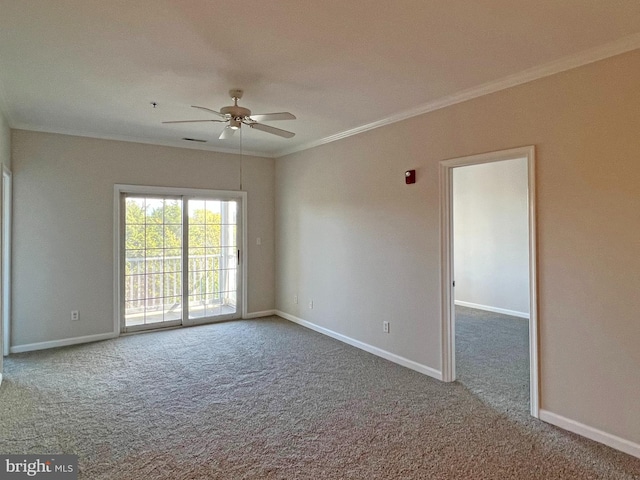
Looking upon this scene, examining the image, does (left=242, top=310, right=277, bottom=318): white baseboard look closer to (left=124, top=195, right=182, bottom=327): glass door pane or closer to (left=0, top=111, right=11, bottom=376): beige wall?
(left=124, top=195, right=182, bottom=327): glass door pane

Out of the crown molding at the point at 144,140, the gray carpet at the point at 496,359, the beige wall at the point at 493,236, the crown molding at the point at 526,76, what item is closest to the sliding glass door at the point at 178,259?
the crown molding at the point at 144,140

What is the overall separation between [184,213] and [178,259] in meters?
0.70

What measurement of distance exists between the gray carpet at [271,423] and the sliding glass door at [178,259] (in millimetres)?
1225

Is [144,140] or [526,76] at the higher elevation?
[144,140]

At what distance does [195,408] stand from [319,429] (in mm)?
1071

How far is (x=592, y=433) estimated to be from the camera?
2.65 metres

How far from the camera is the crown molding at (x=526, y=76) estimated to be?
247cm

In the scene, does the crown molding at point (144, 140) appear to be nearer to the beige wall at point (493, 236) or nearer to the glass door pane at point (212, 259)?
the glass door pane at point (212, 259)

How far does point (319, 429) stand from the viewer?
2777 mm

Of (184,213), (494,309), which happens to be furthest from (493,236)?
(184,213)

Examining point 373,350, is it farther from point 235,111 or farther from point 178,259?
point 178,259

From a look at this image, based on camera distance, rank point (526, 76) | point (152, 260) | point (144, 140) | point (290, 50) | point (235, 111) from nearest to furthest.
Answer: point (290, 50)
point (526, 76)
point (235, 111)
point (144, 140)
point (152, 260)

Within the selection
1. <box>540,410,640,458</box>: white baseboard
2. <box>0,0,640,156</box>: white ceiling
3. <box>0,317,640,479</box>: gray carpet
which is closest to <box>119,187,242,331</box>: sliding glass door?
<box>0,317,640,479</box>: gray carpet

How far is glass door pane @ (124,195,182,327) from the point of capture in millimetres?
5297
